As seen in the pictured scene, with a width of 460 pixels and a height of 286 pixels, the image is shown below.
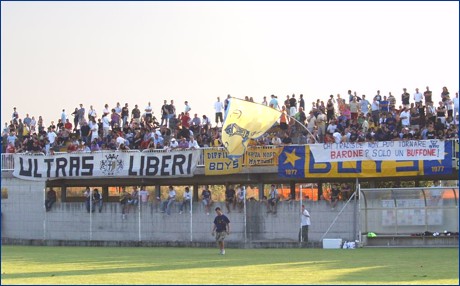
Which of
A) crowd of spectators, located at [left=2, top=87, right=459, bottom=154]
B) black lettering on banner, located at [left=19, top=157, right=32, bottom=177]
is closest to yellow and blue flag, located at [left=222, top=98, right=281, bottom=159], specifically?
crowd of spectators, located at [left=2, top=87, right=459, bottom=154]

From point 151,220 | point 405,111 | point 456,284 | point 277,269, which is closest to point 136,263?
point 277,269

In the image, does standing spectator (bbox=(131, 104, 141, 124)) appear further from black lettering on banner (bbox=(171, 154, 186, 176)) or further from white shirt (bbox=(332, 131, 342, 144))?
white shirt (bbox=(332, 131, 342, 144))

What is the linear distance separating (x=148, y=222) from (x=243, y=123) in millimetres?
6427

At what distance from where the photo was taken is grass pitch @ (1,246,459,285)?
76.0ft

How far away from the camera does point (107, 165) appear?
4722 cm

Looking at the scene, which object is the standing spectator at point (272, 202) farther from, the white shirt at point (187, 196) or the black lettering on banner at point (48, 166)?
the black lettering on banner at point (48, 166)

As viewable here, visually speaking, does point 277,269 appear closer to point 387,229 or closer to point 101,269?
point 101,269

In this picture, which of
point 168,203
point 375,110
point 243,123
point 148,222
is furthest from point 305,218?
point 148,222

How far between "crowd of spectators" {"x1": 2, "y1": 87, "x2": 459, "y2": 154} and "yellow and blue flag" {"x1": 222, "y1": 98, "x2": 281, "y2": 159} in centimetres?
133

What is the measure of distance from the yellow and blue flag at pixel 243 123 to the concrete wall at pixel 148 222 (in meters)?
2.58

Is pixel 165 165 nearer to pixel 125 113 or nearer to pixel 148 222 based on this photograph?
pixel 148 222

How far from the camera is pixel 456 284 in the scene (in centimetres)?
2139

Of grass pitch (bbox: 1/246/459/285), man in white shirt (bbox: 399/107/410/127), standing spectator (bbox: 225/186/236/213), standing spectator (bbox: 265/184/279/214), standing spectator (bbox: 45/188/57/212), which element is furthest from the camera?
standing spectator (bbox: 45/188/57/212)

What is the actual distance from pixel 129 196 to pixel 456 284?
2609cm
